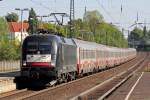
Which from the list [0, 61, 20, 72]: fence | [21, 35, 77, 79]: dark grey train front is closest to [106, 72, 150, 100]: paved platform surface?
[21, 35, 77, 79]: dark grey train front

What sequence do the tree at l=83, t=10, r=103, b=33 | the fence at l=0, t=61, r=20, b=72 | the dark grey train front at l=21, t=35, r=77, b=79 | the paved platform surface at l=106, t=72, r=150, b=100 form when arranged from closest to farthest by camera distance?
the paved platform surface at l=106, t=72, r=150, b=100 < the dark grey train front at l=21, t=35, r=77, b=79 < the fence at l=0, t=61, r=20, b=72 < the tree at l=83, t=10, r=103, b=33

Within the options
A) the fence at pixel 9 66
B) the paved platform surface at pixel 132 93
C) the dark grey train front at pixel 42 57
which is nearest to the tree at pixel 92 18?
the fence at pixel 9 66

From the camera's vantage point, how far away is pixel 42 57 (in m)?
34.6

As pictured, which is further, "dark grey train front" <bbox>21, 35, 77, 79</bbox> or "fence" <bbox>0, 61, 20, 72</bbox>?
"fence" <bbox>0, 61, 20, 72</bbox>

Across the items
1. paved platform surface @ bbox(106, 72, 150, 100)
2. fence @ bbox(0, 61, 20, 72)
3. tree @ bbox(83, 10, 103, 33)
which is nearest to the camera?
paved platform surface @ bbox(106, 72, 150, 100)

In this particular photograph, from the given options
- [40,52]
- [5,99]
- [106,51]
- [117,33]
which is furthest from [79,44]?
[117,33]

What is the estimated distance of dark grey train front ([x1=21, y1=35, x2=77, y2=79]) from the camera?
3438 cm

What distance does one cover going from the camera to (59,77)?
121 feet

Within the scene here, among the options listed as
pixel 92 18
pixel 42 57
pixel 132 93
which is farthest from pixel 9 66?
pixel 92 18

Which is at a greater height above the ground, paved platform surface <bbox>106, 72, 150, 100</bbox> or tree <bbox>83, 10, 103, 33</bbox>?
tree <bbox>83, 10, 103, 33</bbox>

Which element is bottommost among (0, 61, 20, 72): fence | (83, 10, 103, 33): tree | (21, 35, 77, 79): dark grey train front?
(0, 61, 20, 72): fence

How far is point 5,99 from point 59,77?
10023 mm

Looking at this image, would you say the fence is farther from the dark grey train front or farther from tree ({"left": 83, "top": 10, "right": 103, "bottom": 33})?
tree ({"left": 83, "top": 10, "right": 103, "bottom": 33})

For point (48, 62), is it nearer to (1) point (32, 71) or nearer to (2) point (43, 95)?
(1) point (32, 71)
